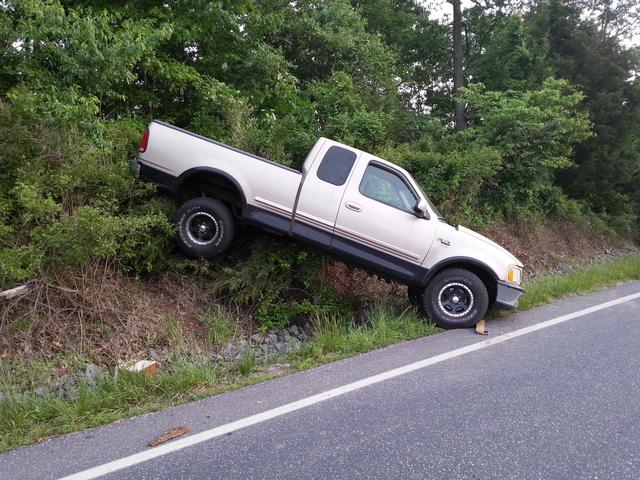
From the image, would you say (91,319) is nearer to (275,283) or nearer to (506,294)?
(275,283)

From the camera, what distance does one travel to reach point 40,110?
6324mm

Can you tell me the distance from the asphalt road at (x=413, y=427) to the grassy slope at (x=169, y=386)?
0.72ft

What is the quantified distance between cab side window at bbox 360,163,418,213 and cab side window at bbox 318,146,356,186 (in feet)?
0.81

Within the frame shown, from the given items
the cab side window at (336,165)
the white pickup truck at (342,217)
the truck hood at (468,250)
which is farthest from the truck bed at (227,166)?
the truck hood at (468,250)

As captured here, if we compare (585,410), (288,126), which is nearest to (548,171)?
(288,126)

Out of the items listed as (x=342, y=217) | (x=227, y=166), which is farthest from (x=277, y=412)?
(x=227, y=166)

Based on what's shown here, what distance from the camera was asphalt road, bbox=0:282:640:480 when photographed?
3.24m

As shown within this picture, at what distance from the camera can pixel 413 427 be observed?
3.74 m

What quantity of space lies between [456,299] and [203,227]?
345 centimetres

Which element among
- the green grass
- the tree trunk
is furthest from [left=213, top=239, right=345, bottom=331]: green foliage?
the tree trunk

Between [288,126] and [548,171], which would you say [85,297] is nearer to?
[288,126]

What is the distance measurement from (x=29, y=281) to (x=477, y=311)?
528cm

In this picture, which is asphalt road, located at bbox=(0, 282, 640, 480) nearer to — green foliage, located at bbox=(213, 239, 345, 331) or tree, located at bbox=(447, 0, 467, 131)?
→ green foliage, located at bbox=(213, 239, 345, 331)

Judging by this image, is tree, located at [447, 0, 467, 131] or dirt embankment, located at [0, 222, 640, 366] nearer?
dirt embankment, located at [0, 222, 640, 366]
